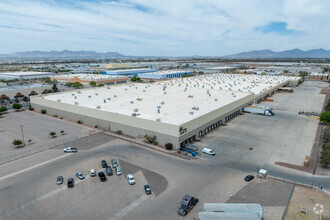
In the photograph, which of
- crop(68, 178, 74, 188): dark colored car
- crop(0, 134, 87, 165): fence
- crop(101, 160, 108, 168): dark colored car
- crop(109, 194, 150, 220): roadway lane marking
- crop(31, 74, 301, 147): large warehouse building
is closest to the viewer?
crop(109, 194, 150, 220): roadway lane marking

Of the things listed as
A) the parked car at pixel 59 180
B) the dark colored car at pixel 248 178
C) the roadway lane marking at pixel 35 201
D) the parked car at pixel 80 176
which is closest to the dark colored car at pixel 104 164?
the parked car at pixel 80 176

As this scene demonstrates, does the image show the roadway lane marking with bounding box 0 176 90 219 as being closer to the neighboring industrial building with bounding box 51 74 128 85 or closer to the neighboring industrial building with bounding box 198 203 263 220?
the neighboring industrial building with bounding box 198 203 263 220

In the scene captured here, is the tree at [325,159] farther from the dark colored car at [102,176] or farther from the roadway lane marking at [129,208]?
the dark colored car at [102,176]

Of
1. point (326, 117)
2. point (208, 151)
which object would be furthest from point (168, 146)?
point (326, 117)

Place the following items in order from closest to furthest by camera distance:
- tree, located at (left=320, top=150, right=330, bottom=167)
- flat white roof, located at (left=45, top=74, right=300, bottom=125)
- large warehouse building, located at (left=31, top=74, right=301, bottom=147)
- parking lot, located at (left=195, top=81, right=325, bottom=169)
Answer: tree, located at (left=320, top=150, right=330, bottom=167) < parking lot, located at (left=195, top=81, right=325, bottom=169) < large warehouse building, located at (left=31, top=74, right=301, bottom=147) < flat white roof, located at (left=45, top=74, right=300, bottom=125)

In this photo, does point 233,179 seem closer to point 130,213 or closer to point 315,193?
point 315,193

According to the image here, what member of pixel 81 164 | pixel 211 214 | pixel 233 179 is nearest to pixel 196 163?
pixel 233 179

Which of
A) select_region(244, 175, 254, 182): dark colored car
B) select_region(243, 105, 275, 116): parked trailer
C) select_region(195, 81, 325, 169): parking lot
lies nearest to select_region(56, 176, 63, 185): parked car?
select_region(195, 81, 325, 169): parking lot
